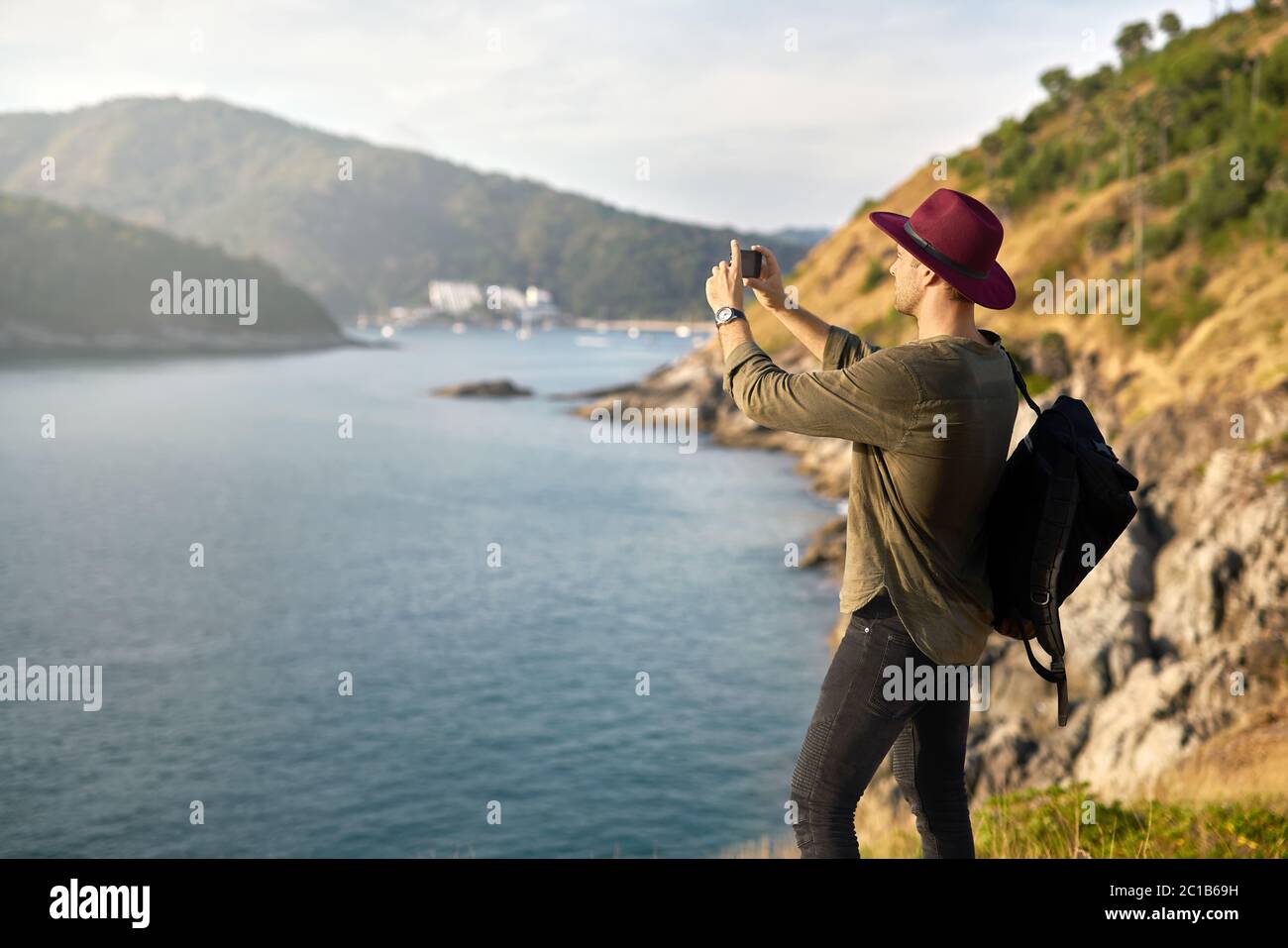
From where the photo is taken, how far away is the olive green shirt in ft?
11.4

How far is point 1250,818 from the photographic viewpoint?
6.23 metres

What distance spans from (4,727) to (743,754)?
19.1 m

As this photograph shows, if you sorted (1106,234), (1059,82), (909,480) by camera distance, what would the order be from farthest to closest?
1. (1059,82)
2. (1106,234)
3. (909,480)

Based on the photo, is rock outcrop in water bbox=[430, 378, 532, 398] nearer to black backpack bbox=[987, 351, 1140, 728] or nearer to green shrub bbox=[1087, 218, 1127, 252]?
green shrub bbox=[1087, 218, 1127, 252]

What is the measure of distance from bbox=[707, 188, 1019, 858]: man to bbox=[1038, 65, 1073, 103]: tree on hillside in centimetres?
7819

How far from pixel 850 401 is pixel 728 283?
0.69m

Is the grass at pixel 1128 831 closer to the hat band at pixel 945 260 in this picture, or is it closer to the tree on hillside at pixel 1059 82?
the hat band at pixel 945 260

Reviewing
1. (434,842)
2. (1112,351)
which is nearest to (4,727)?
(434,842)

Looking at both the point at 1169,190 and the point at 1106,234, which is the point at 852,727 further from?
the point at 1169,190

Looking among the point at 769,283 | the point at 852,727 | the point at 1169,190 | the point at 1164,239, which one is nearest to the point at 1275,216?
the point at 1164,239

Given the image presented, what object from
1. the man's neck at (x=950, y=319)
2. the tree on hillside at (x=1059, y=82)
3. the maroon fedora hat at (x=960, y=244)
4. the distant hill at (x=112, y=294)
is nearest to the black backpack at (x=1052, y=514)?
the man's neck at (x=950, y=319)

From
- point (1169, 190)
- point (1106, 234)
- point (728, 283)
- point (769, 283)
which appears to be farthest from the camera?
point (1106, 234)

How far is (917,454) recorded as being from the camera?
140 inches
